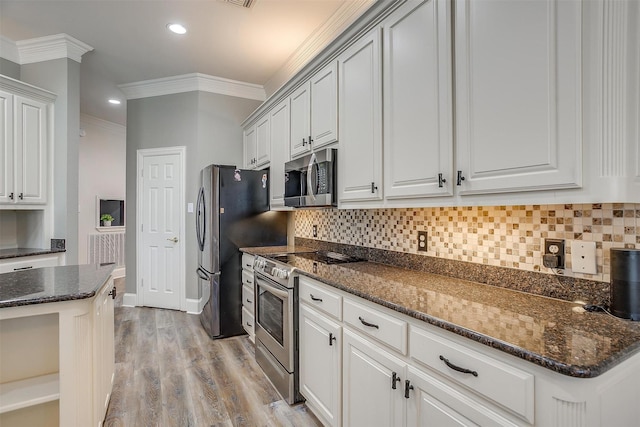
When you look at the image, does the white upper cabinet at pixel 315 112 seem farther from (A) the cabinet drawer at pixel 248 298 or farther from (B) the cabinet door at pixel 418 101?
(A) the cabinet drawer at pixel 248 298

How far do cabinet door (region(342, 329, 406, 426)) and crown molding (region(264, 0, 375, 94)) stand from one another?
2.00 metres

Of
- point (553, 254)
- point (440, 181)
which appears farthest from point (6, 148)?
point (553, 254)

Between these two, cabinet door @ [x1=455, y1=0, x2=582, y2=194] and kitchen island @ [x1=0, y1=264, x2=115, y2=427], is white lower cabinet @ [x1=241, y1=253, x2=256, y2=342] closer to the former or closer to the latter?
kitchen island @ [x1=0, y1=264, x2=115, y2=427]

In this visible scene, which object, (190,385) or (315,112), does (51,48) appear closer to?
(315,112)

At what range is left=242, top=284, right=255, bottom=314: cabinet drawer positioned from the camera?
3.06 m

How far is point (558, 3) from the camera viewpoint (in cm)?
107

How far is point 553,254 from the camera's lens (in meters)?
1.35

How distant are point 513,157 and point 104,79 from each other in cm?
470

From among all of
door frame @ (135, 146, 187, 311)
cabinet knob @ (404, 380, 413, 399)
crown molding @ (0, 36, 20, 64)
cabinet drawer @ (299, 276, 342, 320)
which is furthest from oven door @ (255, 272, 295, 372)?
crown molding @ (0, 36, 20, 64)

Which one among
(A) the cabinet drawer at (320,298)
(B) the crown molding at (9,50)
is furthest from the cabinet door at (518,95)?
(B) the crown molding at (9,50)

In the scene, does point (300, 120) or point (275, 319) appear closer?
point (275, 319)

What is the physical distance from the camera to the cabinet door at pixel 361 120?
1.88 meters

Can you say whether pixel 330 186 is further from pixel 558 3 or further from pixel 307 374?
pixel 558 3

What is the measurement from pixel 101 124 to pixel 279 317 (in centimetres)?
560
